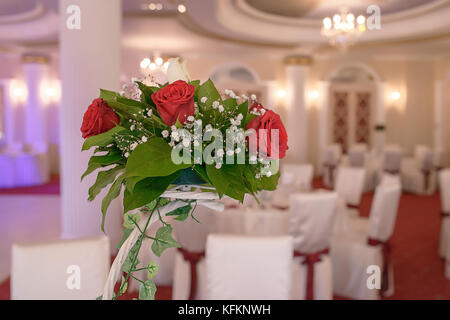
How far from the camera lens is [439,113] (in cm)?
1098

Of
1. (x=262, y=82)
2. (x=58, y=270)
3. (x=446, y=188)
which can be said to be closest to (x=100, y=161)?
(x=58, y=270)

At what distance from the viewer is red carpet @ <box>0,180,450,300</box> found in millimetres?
3568

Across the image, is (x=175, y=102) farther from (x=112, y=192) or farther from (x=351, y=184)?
(x=351, y=184)

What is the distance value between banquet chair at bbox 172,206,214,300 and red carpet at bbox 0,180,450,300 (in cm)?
22

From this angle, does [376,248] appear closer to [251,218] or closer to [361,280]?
[361,280]

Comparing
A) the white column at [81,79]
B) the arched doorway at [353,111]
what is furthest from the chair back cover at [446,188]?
the arched doorway at [353,111]

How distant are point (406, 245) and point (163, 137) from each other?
477 centimetres

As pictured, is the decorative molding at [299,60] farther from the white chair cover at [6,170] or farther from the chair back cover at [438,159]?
the white chair cover at [6,170]

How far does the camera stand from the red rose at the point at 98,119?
36.6 inches

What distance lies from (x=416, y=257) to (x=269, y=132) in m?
4.31

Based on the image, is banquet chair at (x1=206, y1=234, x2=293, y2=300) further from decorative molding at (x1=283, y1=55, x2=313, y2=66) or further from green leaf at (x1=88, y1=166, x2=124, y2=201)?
decorative molding at (x1=283, y1=55, x2=313, y2=66)

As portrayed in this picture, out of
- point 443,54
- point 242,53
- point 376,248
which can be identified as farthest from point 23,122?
point 443,54

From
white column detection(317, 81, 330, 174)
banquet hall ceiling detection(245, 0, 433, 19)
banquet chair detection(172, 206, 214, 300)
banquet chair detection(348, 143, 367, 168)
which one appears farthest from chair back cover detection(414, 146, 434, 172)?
banquet chair detection(172, 206, 214, 300)

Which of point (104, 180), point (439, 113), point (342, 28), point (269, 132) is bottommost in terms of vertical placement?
point (104, 180)
